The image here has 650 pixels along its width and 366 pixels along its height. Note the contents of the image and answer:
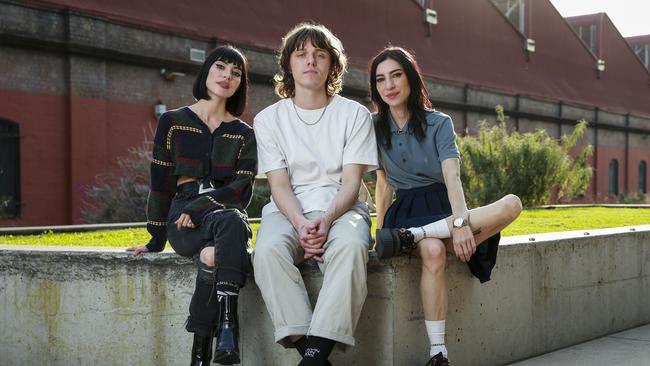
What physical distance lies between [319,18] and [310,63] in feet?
57.6

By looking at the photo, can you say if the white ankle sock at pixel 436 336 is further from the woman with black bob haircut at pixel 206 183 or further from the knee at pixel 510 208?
the woman with black bob haircut at pixel 206 183

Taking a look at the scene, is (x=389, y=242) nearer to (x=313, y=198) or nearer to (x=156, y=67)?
(x=313, y=198)

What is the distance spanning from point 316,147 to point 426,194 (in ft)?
2.16

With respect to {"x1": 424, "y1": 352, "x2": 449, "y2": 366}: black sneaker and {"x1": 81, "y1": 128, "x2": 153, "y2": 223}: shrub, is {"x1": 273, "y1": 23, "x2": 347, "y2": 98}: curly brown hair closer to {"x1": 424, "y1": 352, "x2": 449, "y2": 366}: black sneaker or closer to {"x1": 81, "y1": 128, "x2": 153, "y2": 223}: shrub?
{"x1": 424, "y1": 352, "x2": 449, "y2": 366}: black sneaker

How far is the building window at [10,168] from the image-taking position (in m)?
13.1

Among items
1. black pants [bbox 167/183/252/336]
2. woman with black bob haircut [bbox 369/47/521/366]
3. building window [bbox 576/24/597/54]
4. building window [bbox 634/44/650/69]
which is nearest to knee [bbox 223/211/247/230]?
black pants [bbox 167/183/252/336]

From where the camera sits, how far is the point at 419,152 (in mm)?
4066

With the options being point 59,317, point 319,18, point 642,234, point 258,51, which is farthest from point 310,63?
point 319,18

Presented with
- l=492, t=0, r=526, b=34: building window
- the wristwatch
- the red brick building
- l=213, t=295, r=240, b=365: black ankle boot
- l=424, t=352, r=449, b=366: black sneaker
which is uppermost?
l=492, t=0, r=526, b=34: building window

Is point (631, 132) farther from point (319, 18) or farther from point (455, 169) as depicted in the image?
point (455, 169)

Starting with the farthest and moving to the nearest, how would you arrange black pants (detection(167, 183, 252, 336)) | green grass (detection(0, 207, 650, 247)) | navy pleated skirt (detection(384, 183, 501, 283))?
green grass (detection(0, 207, 650, 247))
navy pleated skirt (detection(384, 183, 501, 283))
black pants (detection(167, 183, 252, 336))

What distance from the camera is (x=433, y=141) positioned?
4.05 meters

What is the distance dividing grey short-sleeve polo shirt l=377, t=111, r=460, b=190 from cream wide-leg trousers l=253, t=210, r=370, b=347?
58 cm

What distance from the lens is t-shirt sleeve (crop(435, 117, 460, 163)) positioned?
395cm
